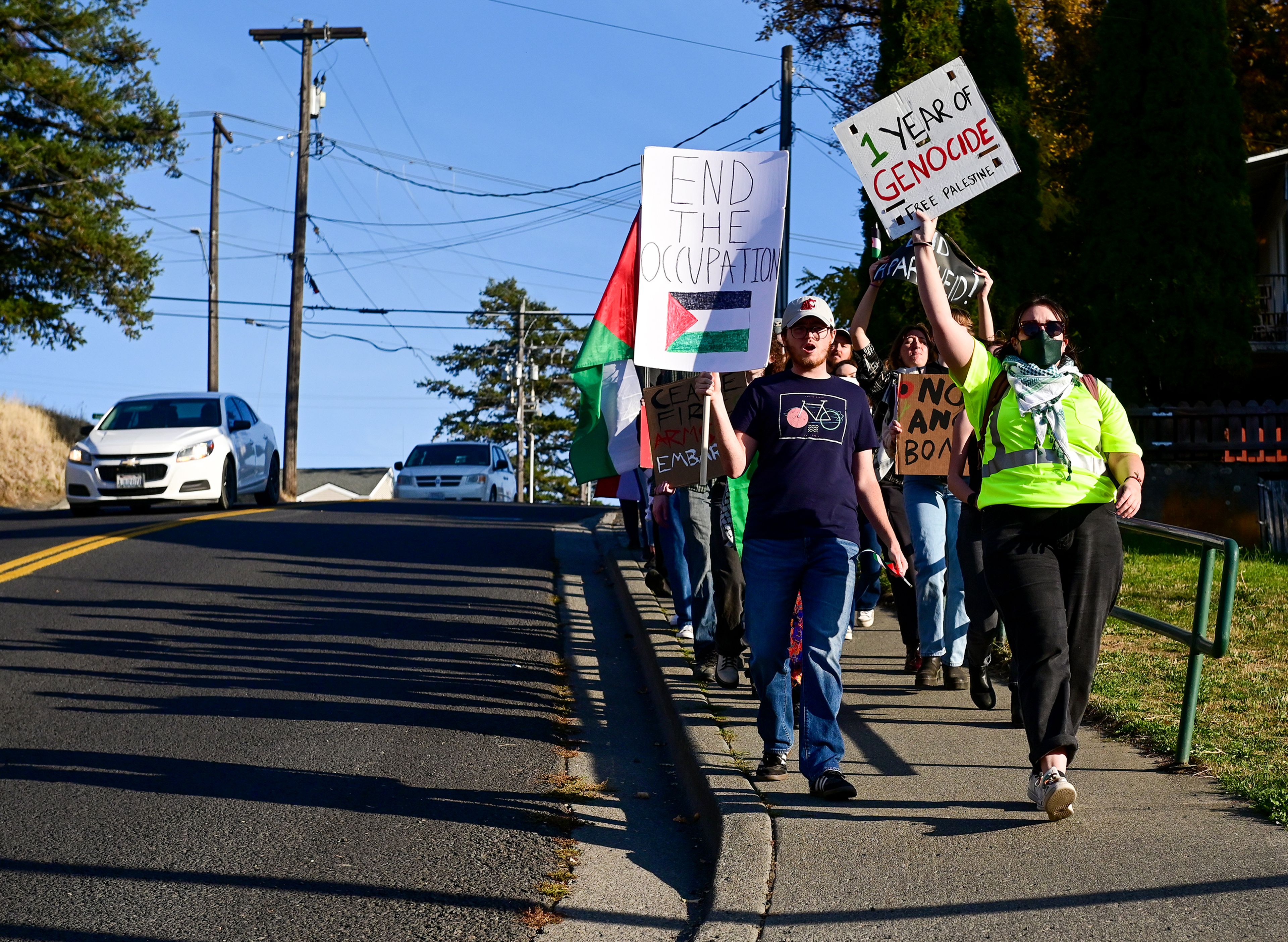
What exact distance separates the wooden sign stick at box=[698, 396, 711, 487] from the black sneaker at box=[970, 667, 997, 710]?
70.9 inches

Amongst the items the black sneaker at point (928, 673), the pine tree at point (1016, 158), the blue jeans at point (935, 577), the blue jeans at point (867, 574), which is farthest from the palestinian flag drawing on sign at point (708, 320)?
the pine tree at point (1016, 158)

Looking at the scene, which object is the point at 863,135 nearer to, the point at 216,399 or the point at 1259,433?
the point at 1259,433

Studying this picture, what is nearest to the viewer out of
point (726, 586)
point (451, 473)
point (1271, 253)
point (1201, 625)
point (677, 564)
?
point (1201, 625)

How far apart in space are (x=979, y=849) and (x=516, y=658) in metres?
4.88

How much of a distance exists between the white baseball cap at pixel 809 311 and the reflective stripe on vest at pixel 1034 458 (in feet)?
2.57

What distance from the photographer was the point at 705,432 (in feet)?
19.9

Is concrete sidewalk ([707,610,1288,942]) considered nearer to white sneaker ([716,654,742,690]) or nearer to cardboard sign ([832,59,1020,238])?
white sneaker ([716,654,742,690])

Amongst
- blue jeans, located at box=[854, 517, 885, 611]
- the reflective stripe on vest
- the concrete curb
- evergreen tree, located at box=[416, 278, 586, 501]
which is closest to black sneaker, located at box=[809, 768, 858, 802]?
the concrete curb

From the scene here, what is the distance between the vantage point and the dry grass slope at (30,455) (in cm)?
3100

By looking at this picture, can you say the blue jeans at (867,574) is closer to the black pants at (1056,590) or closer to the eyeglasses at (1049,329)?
the black pants at (1056,590)

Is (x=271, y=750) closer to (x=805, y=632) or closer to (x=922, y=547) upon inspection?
(x=805, y=632)

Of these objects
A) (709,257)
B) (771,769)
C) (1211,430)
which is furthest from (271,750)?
(1211,430)

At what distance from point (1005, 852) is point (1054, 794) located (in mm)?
312

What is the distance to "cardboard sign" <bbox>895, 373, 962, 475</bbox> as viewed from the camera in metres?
7.71
